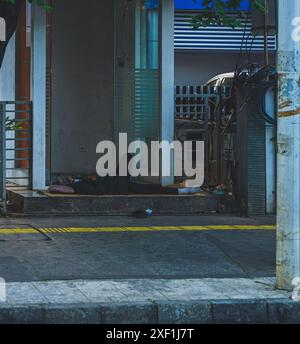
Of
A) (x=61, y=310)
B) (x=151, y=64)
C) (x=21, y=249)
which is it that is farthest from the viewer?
(x=151, y=64)

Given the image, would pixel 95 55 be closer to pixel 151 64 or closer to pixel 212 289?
pixel 151 64

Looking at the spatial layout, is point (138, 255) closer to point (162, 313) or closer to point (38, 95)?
point (162, 313)

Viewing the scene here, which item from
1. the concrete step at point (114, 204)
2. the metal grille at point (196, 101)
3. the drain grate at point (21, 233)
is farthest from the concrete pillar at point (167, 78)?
the drain grate at point (21, 233)

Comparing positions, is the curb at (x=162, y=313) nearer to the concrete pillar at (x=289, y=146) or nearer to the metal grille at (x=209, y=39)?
the concrete pillar at (x=289, y=146)

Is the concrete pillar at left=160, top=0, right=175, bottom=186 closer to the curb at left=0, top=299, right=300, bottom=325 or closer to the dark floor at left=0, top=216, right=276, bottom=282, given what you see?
the dark floor at left=0, top=216, right=276, bottom=282

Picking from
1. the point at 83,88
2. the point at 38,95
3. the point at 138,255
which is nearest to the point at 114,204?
the point at 38,95

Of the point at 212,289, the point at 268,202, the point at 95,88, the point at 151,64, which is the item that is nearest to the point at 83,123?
the point at 95,88

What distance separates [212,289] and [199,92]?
6092 millimetres

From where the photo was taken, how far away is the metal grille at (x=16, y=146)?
1028cm

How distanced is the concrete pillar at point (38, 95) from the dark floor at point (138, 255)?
170 cm

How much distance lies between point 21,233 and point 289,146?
3.92 m

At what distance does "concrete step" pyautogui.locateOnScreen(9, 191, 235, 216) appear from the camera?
1039 cm

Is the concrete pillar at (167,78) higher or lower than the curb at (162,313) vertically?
higher

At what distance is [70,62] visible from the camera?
12.9 m
